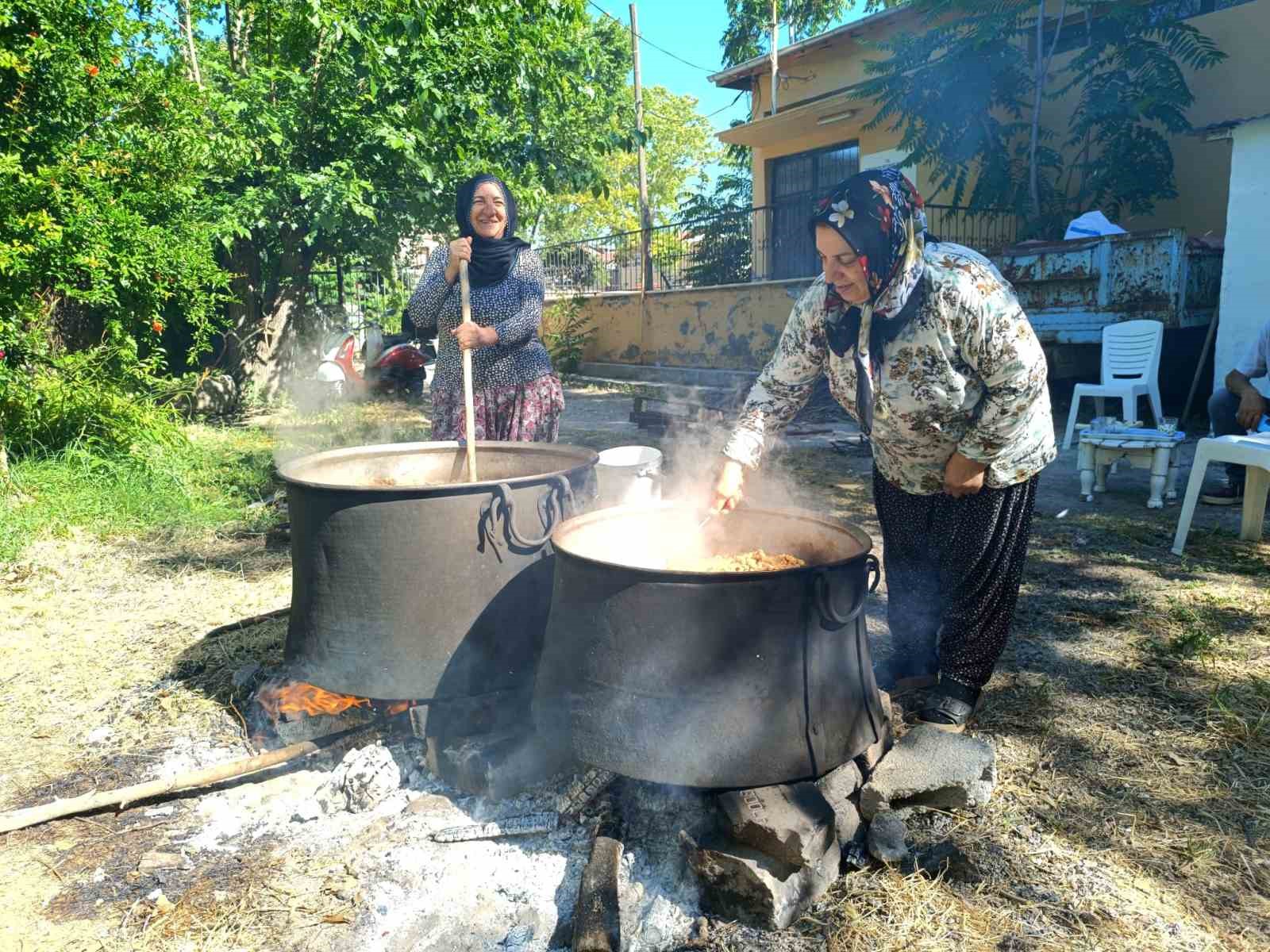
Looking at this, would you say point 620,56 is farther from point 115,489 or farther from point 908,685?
point 908,685

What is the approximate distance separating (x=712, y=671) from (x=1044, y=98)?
1340 centimetres

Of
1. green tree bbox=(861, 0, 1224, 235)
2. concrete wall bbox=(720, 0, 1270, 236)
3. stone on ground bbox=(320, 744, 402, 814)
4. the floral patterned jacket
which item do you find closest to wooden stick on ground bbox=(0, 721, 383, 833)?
stone on ground bbox=(320, 744, 402, 814)

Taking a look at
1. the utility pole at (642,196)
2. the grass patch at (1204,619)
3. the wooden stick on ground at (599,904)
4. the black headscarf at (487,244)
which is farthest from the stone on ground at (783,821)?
the utility pole at (642,196)

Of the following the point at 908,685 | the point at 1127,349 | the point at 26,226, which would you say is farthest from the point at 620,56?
the point at 908,685

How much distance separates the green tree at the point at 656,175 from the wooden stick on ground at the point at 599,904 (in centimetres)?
3590

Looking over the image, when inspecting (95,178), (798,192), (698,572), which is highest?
(798,192)

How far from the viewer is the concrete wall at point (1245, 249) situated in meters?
8.02

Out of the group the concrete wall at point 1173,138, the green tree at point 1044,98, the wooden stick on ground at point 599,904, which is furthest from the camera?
the concrete wall at point 1173,138

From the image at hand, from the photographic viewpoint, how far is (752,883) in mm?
2053

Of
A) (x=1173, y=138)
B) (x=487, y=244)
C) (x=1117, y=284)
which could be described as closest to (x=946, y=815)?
(x=487, y=244)

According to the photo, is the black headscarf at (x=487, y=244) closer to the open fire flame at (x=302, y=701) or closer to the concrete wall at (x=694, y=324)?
the open fire flame at (x=302, y=701)

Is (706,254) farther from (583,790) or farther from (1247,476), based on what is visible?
(583,790)

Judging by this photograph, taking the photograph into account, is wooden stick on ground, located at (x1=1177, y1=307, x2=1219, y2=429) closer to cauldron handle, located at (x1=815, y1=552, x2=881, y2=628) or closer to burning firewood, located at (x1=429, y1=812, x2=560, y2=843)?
cauldron handle, located at (x1=815, y1=552, x2=881, y2=628)

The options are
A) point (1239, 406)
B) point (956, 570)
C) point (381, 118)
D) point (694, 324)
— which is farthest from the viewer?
point (694, 324)
